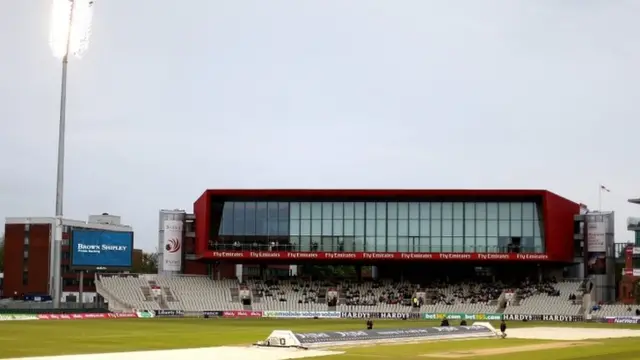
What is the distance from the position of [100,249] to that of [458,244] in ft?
157

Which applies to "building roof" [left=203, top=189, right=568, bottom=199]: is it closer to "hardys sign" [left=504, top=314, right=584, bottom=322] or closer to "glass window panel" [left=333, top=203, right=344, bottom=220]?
"glass window panel" [left=333, top=203, right=344, bottom=220]

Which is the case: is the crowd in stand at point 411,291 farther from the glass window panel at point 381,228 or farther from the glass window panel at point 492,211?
the glass window panel at point 492,211

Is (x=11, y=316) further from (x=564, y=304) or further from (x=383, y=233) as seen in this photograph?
(x=564, y=304)

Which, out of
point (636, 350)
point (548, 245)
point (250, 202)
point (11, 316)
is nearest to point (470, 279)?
point (548, 245)

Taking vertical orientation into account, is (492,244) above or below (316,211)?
below

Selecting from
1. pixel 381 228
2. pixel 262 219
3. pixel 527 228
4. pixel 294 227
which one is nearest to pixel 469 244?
pixel 527 228

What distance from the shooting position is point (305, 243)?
11819 centimetres

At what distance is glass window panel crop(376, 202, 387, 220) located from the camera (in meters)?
118

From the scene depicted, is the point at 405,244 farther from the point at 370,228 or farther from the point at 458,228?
the point at 458,228

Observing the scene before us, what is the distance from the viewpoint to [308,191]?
117 meters

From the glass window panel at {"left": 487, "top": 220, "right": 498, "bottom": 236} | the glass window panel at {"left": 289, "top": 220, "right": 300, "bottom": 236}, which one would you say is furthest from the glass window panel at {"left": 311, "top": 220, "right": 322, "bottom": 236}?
the glass window panel at {"left": 487, "top": 220, "right": 498, "bottom": 236}

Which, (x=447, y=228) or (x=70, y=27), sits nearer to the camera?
(x=70, y=27)

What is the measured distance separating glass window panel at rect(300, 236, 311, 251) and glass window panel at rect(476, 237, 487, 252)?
21316 mm

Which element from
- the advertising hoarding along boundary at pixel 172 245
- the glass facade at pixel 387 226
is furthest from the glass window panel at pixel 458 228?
the advertising hoarding along boundary at pixel 172 245
